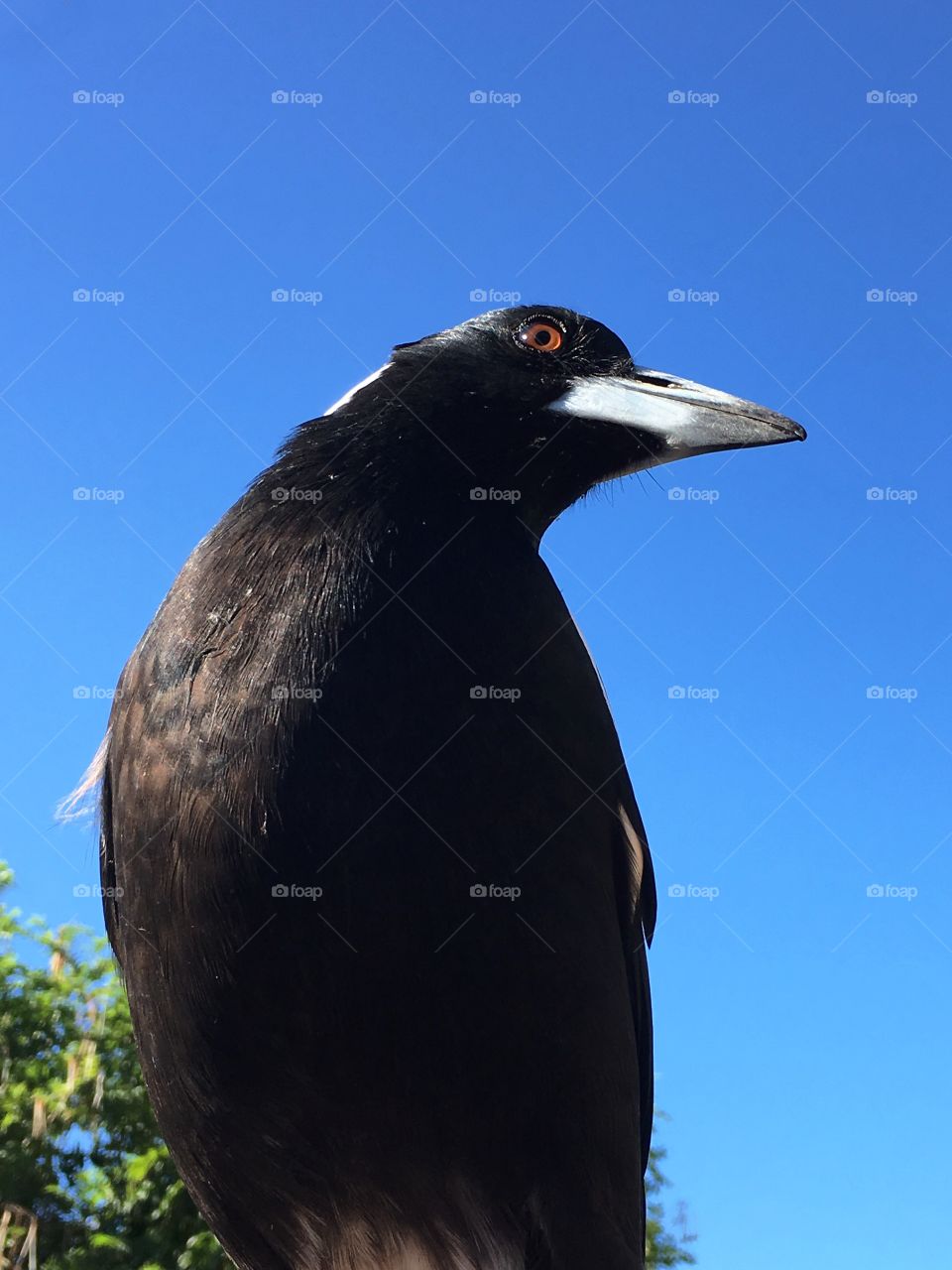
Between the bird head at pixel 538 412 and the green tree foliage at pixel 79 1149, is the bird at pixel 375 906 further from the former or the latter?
the green tree foliage at pixel 79 1149

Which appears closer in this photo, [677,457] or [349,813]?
[349,813]

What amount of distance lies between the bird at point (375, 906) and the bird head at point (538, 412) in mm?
398

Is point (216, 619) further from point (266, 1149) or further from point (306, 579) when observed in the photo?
point (266, 1149)

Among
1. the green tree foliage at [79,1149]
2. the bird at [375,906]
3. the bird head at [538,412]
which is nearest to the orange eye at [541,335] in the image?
the bird head at [538,412]

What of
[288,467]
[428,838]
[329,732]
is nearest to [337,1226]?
[428,838]

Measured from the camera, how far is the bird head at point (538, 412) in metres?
3.15

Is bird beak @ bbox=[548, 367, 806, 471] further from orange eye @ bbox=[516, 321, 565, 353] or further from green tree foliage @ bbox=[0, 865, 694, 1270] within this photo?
green tree foliage @ bbox=[0, 865, 694, 1270]

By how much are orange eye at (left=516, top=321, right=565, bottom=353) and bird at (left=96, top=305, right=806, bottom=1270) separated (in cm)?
100

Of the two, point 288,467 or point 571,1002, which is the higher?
point 288,467

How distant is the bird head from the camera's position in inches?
124

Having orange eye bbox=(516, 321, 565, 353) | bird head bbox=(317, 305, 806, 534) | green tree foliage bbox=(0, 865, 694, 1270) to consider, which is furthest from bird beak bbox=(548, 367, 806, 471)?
green tree foliage bbox=(0, 865, 694, 1270)

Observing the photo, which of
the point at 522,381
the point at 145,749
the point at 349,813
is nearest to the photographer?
the point at 349,813

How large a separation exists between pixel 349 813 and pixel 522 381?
161 cm

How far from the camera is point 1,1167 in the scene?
10055mm
